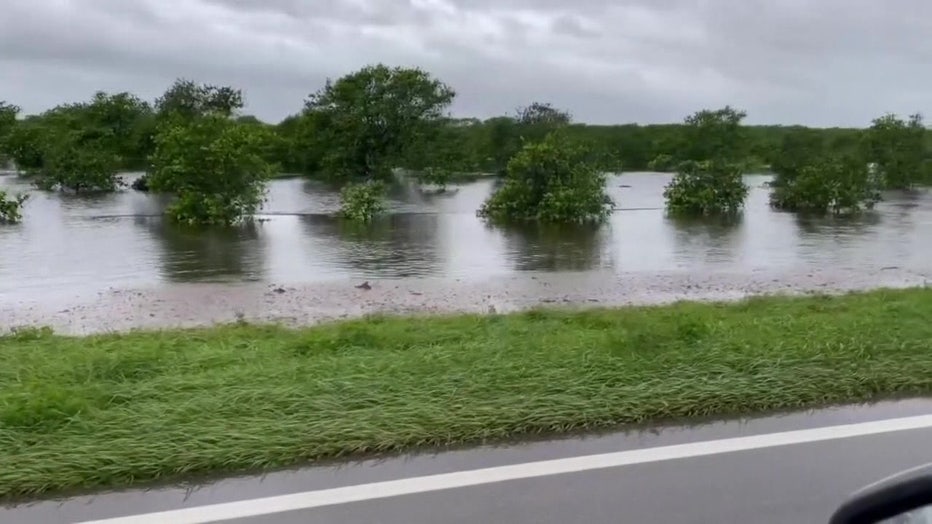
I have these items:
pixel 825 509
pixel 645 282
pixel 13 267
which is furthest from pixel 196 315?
pixel 825 509

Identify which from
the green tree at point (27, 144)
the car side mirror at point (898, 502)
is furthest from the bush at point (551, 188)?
the car side mirror at point (898, 502)

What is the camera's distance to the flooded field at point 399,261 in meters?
8.72

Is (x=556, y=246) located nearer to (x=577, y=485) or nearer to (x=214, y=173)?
(x=214, y=173)

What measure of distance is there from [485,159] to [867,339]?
1760cm

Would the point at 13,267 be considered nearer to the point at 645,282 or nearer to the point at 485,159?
the point at 645,282

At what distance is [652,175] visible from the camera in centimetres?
2747

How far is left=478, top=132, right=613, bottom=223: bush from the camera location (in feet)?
54.9

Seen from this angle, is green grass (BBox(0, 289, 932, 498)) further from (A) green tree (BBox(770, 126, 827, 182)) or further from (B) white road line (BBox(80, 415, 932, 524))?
(A) green tree (BBox(770, 126, 827, 182))

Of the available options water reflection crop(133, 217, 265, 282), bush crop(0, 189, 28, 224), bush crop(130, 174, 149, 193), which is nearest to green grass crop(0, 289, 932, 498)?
water reflection crop(133, 217, 265, 282)

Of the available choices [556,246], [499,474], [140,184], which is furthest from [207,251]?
[140,184]

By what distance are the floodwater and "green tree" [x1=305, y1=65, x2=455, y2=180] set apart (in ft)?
7.01

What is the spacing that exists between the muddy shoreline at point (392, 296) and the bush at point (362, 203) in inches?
292

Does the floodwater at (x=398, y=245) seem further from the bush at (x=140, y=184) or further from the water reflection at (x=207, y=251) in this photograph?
the bush at (x=140, y=184)

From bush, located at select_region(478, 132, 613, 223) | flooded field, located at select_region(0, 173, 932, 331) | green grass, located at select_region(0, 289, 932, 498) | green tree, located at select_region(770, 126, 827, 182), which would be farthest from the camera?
green tree, located at select_region(770, 126, 827, 182)
